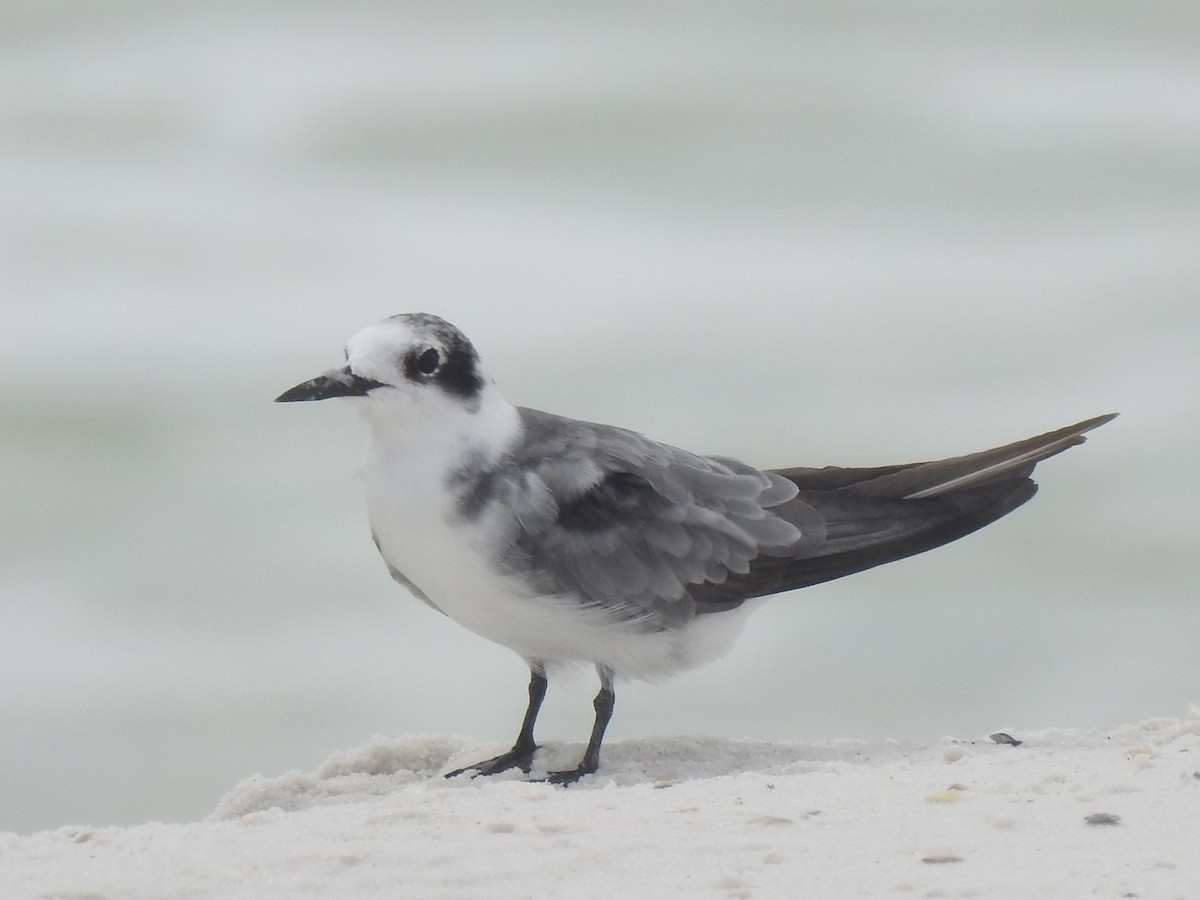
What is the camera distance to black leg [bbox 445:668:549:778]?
18.2ft

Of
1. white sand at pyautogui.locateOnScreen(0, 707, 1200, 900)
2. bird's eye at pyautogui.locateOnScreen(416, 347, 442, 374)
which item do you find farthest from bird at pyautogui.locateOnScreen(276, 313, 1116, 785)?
white sand at pyautogui.locateOnScreen(0, 707, 1200, 900)

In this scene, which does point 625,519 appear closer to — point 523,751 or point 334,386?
point 523,751

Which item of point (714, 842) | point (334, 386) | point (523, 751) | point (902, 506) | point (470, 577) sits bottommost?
point (523, 751)

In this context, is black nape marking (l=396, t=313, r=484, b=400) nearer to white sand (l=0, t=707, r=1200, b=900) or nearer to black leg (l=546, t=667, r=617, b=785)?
black leg (l=546, t=667, r=617, b=785)

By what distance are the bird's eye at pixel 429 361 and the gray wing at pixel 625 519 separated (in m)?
0.35

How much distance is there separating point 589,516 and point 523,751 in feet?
2.55

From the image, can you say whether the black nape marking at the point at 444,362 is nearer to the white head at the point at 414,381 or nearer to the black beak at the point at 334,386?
the white head at the point at 414,381

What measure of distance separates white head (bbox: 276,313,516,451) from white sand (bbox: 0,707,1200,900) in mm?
1117

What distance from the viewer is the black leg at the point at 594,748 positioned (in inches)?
212

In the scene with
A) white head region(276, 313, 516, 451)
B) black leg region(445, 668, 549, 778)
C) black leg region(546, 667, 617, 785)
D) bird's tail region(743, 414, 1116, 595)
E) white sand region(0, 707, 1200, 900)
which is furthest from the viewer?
bird's tail region(743, 414, 1116, 595)

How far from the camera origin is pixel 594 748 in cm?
544

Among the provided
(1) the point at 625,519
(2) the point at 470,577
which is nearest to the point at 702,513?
(1) the point at 625,519

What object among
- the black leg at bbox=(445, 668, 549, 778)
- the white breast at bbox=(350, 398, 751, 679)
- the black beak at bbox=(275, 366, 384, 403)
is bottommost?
the black leg at bbox=(445, 668, 549, 778)

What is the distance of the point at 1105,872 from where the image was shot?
3584 mm
